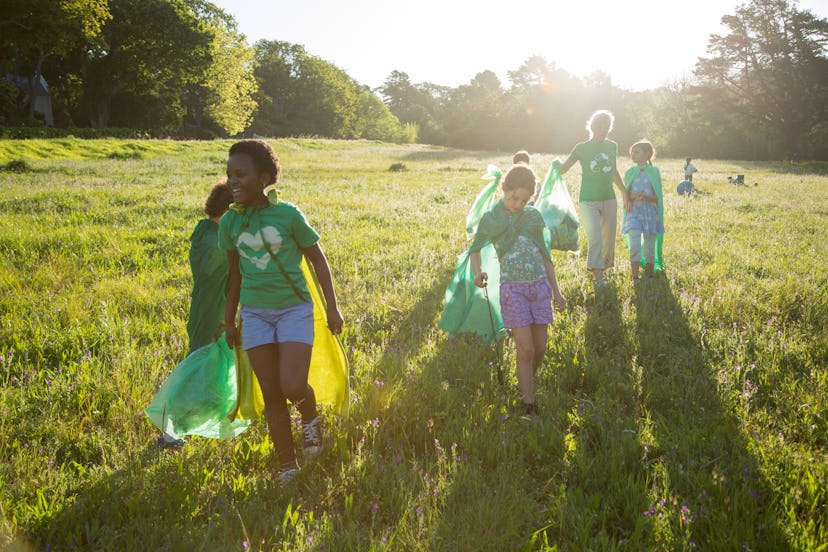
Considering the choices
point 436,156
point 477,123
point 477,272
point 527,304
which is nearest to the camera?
Answer: point 527,304

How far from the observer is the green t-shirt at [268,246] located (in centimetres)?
344

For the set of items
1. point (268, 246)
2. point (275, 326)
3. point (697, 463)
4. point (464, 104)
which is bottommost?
point (697, 463)

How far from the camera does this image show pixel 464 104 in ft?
295

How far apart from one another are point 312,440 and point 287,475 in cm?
31

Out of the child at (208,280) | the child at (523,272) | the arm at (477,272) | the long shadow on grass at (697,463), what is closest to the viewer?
the long shadow on grass at (697,463)

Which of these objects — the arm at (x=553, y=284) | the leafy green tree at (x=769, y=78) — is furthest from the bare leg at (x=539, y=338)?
the leafy green tree at (x=769, y=78)

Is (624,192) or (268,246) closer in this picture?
(268,246)

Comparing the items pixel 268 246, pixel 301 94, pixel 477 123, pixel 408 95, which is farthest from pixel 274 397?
pixel 408 95

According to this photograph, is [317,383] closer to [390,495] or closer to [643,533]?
[390,495]

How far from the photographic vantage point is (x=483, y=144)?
82.2m

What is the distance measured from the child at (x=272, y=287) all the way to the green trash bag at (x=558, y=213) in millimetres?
2944

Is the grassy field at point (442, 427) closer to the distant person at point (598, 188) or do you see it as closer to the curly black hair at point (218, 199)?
the distant person at point (598, 188)

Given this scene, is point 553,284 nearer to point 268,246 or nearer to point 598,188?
point 268,246

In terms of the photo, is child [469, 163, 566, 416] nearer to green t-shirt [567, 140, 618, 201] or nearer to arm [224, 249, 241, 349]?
arm [224, 249, 241, 349]
